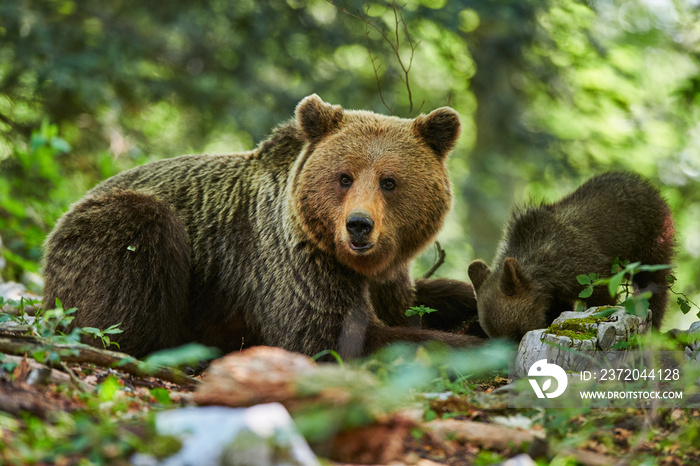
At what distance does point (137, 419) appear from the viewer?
259 centimetres

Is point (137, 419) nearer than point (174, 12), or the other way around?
point (137, 419)

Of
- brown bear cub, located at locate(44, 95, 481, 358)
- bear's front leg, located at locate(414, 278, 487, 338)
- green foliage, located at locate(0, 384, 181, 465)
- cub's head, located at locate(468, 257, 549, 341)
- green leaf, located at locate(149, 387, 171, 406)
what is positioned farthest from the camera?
bear's front leg, located at locate(414, 278, 487, 338)

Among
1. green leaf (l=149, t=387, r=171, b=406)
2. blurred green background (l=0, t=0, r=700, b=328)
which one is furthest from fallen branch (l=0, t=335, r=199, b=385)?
blurred green background (l=0, t=0, r=700, b=328)

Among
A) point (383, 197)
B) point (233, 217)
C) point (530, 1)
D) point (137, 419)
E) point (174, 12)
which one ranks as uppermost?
point (530, 1)

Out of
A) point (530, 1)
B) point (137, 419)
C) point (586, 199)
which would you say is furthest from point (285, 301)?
point (530, 1)

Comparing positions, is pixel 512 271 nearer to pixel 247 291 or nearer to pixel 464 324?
pixel 464 324

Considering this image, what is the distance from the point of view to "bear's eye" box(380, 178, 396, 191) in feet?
14.8

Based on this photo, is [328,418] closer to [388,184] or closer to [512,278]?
[388,184]

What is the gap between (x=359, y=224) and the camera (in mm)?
4160

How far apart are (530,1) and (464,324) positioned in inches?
240

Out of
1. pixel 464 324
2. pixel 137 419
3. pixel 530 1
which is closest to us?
pixel 137 419

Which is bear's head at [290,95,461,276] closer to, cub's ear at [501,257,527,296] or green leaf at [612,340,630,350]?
cub's ear at [501,257,527,296]

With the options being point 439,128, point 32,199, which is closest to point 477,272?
point 439,128

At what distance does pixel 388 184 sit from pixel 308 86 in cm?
610
